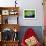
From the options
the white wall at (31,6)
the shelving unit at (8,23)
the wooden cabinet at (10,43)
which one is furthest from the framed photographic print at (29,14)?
the wooden cabinet at (10,43)

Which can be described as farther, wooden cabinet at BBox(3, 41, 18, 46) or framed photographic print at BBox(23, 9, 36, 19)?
framed photographic print at BBox(23, 9, 36, 19)

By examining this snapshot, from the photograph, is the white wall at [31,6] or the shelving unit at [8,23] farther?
the white wall at [31,6]

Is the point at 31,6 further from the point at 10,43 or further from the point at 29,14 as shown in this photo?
the point at 10,43

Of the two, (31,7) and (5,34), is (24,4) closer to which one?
(31,7)

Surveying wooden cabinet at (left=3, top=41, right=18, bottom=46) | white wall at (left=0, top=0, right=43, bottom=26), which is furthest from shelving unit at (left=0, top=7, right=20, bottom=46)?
white wall at (left=0, top=0, right=43, bottom=26)

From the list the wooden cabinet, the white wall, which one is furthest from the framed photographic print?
the wooden cabinet

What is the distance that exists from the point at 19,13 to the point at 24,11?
0.19 meters

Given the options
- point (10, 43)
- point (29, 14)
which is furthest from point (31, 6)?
point (10, 43)

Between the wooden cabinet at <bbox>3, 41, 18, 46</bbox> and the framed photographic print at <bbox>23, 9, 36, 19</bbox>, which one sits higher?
the framed photographic print at <bbox>23, 9, 36, 19</bbox>

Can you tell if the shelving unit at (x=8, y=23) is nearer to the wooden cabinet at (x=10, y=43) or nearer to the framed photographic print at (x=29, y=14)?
the wooden cabinet at (x=10, y=43)

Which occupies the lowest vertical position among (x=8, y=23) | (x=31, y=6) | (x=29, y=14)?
(x=8, y=23)

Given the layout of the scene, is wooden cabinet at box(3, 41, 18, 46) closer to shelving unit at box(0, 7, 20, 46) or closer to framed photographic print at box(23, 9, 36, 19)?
shelving unit at box(0, 7, 20, 46)

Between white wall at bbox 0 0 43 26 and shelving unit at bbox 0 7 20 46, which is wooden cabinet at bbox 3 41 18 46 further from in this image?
white wall at bbox 0 0 43 26

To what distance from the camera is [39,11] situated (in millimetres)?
5633
